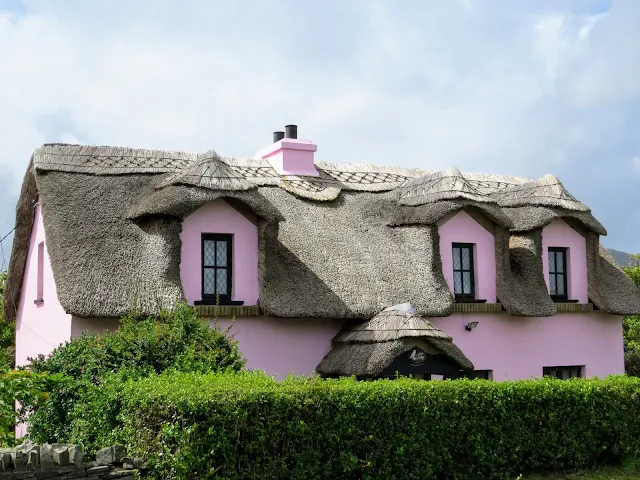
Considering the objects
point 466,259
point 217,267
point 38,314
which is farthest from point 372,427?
point 38,314

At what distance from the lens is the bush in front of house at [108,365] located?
1063 centimetres

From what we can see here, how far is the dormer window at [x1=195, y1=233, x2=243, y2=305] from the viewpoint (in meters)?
15.3

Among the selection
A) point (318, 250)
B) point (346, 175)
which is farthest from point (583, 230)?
point (318, 250)

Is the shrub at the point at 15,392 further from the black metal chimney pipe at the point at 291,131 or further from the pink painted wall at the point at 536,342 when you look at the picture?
the black metal chimney pipe at the point at 291,131

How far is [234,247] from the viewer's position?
1550 cm

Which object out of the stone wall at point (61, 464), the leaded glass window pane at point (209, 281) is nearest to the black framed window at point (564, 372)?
the leaded glass window pane at point (209, 281)

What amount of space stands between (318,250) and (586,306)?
22.9 ft

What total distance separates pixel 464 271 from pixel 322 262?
351 cm

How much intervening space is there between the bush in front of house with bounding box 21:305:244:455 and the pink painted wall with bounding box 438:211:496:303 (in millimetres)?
6214

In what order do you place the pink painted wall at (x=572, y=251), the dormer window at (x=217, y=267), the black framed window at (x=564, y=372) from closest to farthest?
1. the dormer window at (x=217, y=267)
2. the pink painted wall at (x=572, y=251)
3. the black framed window at (x=564, y=372)

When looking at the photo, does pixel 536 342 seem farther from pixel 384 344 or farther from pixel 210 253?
pixel 210 253

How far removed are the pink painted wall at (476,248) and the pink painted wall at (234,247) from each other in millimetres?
4335

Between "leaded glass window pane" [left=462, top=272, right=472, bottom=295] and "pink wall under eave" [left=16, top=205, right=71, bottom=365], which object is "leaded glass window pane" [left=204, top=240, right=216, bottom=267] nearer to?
"pink wall under eave" [left=16, top=205, right=71, bottom=365]

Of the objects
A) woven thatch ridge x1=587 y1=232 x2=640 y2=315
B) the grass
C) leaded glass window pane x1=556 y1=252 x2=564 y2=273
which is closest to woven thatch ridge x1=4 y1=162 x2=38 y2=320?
the grass
